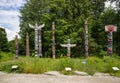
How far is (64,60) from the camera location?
1603cm

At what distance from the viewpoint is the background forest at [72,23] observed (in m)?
38.5

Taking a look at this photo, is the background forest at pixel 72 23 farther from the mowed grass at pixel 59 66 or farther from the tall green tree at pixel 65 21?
the mowed grass at pixel 59 66

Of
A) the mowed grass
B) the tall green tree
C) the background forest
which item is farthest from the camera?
the tall green tree

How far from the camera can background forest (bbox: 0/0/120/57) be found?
38450mm

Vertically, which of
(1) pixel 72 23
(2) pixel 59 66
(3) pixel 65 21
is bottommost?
(2) pixel 59 66

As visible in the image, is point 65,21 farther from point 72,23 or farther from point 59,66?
point 59,66

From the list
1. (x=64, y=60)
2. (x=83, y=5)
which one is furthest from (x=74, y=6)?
(x=64, y=60)

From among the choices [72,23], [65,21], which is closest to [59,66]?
[65,21]

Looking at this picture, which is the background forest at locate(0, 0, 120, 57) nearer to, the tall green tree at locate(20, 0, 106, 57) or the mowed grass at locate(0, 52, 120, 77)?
the tall green tree at locate(20, 0, 106, 57)

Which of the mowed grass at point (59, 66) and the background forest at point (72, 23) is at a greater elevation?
the background forest at point (72, 23)

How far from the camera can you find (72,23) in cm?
4022

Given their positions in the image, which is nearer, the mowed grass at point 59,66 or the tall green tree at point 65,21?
the mowed grass at point 59,66

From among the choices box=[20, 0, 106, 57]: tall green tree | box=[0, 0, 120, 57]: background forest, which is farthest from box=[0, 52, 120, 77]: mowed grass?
box=[20, 0, 106, 57]: tall green tree

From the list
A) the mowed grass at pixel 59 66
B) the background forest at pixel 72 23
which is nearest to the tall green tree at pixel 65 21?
the background forest at pixel 72 23
